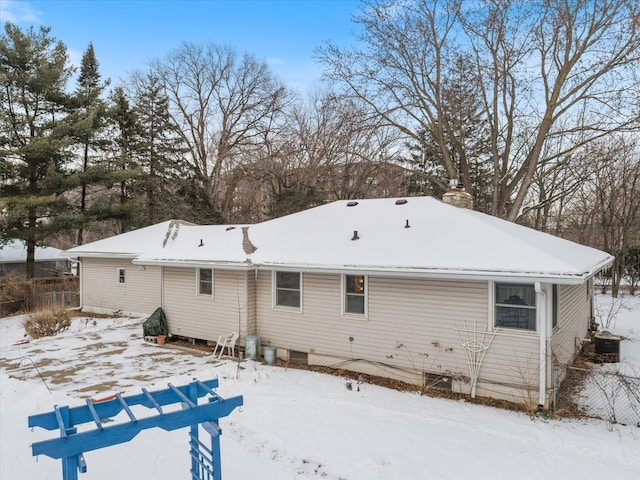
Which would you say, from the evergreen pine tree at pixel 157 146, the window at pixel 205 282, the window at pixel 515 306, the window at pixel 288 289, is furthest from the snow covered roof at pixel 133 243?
the window at pixel 515 306

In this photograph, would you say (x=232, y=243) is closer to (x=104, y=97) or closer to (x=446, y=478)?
(x=446, y=478)

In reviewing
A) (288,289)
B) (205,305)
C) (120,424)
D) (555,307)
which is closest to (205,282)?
(205,305)

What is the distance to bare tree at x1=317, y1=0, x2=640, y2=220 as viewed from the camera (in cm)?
1503

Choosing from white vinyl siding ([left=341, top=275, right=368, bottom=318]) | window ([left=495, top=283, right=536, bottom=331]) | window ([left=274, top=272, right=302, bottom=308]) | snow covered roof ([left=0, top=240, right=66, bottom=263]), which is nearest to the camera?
window ([left=495, top=283, right=536, bottom=331])

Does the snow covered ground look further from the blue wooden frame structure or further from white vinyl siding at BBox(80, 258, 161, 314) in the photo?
white vinyl siding at BBox(80, 258, 161, 314)

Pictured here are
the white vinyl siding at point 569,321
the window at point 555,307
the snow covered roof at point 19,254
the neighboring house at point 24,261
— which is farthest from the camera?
the snow covered roof at point 19,254

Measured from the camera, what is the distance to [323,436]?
6.36 metres

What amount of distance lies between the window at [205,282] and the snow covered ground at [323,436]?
2.67 meters

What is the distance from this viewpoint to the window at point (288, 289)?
10516mm

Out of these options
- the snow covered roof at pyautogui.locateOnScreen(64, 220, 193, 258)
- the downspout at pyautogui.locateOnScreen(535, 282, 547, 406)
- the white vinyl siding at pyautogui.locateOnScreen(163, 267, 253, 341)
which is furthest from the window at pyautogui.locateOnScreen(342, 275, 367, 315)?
the snow covered roof at pyautogui.locateOnScreen(64, 220, 193, 258)

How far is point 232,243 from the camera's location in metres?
12.4

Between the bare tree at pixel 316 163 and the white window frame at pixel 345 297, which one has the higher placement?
the bare tree at pixel 316 163

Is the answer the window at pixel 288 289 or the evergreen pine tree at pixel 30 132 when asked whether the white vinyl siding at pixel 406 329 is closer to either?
the window at pixel 288 289

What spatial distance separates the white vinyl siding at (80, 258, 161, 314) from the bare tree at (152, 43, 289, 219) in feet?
42.3
